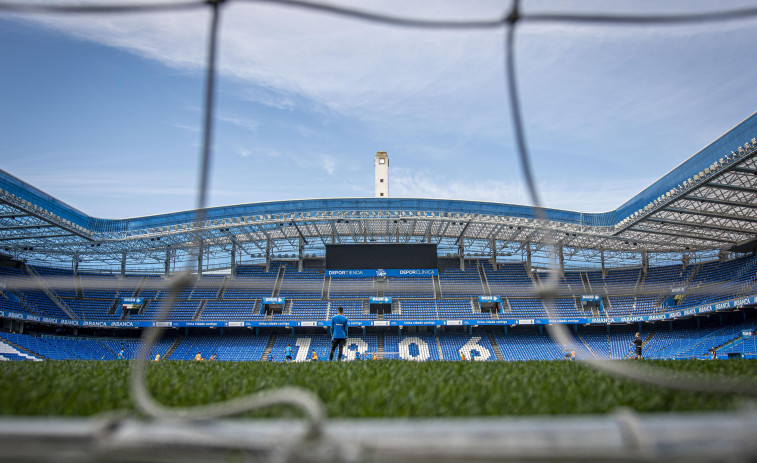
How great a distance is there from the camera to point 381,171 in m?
44.5

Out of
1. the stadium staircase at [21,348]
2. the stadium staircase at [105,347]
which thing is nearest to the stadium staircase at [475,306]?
the stadium staircase at [105,347]

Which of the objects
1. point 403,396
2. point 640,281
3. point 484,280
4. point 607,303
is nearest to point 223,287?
point 484,280

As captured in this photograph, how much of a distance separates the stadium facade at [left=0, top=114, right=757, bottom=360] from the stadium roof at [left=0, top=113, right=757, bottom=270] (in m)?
0.15

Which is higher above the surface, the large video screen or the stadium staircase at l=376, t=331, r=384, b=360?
the large video screen

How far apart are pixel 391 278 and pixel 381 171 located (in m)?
12.4

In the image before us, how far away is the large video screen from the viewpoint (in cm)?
3297

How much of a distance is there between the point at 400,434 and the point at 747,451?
1194mm

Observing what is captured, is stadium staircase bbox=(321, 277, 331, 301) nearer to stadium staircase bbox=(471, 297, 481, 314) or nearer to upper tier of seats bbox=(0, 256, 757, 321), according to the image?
upper tier of seats bbox=(0, 256, 757, 321)

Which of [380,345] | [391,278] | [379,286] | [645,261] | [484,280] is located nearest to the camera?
[380,345]

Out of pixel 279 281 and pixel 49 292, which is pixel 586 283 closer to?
pixel 279 281

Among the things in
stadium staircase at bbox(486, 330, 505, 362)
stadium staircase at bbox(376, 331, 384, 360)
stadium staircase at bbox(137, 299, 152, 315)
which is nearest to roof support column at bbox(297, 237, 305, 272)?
stadium staircase at bbox(376, 331, 384, 360)

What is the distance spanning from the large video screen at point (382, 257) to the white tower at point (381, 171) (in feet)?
40.3

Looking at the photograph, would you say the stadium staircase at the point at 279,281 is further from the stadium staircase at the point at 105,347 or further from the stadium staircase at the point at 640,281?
the stadium staircase at the point at 640,281

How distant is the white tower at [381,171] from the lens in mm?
44531
